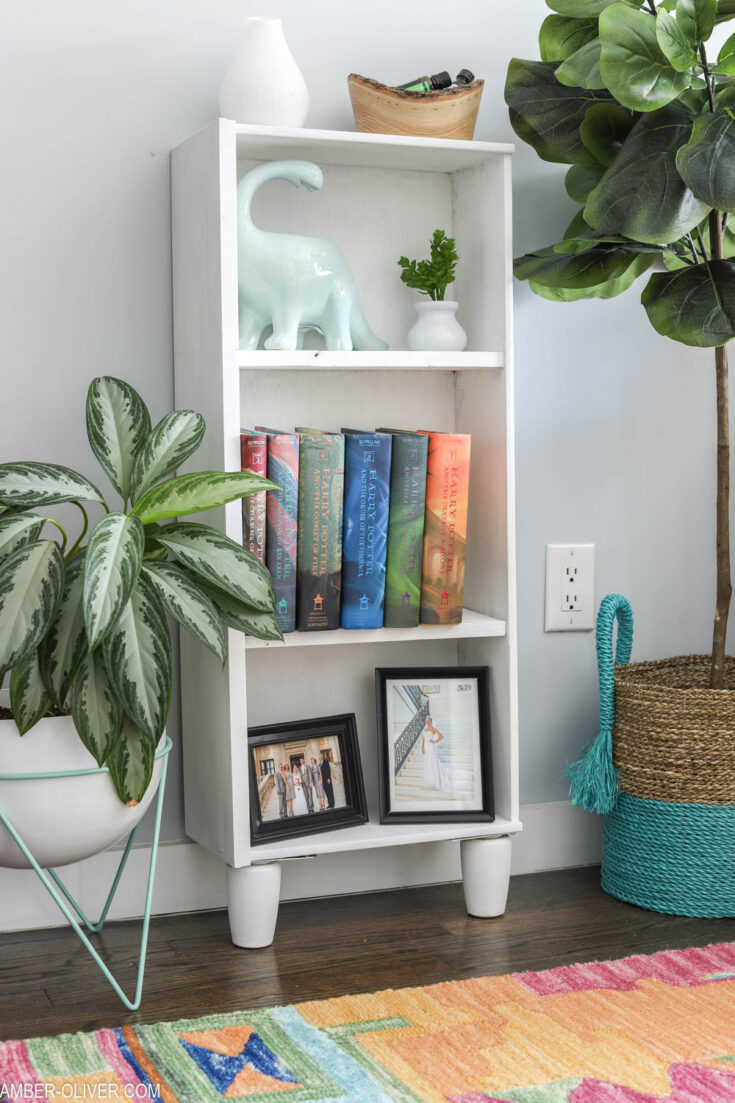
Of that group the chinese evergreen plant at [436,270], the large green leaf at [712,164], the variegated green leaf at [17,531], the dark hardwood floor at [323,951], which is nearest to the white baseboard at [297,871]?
the dark hardwood floor at [323,951]

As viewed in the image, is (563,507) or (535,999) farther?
(563,507)

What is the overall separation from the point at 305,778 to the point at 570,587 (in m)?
0.57

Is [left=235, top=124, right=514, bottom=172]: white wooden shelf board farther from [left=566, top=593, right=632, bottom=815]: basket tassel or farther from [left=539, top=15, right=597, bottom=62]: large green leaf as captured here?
[left=566, top=593, right=632, bottom=815]: basket tassel

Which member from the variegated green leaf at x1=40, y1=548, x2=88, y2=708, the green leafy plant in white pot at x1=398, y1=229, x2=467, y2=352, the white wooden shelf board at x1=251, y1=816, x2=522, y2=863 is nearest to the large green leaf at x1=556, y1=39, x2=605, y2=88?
the green leafy plant in white pot at x1=398, y1=229, x2=467, y2=352

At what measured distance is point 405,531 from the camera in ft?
5.46

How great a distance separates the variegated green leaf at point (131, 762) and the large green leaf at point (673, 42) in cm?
106

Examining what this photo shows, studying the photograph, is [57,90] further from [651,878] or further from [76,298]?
[651,878]

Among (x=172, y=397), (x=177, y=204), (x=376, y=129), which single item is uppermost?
(x=376, y=129)

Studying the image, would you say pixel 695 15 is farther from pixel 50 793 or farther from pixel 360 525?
pixel 50 793

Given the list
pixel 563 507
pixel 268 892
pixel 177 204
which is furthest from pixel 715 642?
pixel 177 204

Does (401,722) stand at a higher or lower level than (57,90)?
lower

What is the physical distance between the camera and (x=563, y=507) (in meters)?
1.96

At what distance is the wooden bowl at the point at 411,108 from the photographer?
1685 mm

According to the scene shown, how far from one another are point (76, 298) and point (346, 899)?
101 centimetres
